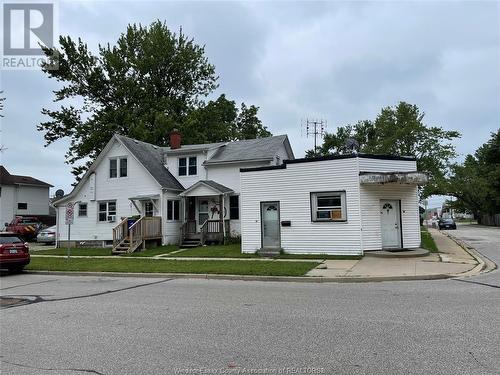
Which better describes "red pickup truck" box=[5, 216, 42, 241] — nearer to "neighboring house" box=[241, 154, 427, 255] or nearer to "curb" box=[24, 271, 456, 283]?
"neighboring house" box=[241, 154, 427, 255]

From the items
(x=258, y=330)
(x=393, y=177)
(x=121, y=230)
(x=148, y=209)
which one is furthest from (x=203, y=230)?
(x=258, y=330)

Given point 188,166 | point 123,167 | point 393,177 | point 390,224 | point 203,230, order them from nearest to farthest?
point 393,177 → point 390,224 → point 203,230 → point 123,167 → point 188,166

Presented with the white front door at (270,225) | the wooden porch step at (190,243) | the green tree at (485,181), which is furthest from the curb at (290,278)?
the green tree at (485,181)

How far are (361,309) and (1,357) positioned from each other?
6.13m

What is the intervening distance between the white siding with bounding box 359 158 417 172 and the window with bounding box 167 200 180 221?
43.5 feet

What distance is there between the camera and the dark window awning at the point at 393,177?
1795 centimetres

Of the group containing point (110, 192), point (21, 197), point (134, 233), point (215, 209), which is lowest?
point (134, 233)

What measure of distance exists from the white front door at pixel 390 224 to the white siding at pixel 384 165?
1.44 metres

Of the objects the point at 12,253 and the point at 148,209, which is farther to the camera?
the point at 148,209

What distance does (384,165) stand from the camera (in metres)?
19.6

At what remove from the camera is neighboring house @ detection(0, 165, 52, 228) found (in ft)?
156

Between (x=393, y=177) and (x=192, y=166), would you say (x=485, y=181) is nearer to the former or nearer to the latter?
(x=192, y=166)

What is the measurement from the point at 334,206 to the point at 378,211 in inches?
72.9

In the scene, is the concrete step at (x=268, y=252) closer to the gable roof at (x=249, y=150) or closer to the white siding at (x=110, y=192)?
the gable roof at (x=249, y=150)
